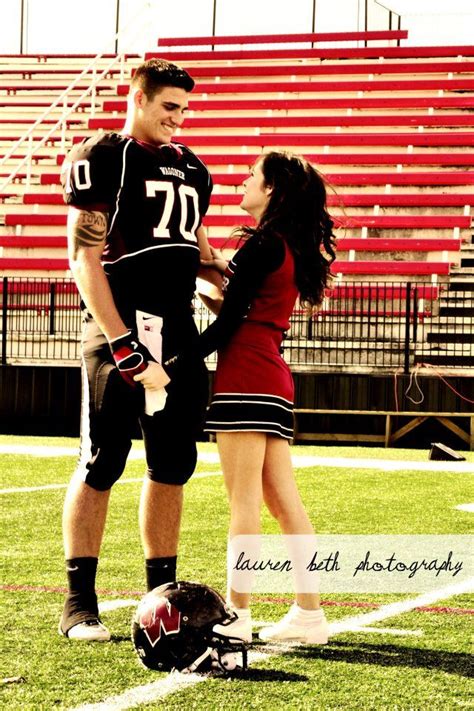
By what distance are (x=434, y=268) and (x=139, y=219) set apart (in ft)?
45.4

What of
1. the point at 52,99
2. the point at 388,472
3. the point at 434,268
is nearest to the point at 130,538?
the point at 388,472

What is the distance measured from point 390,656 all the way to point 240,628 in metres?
0.46

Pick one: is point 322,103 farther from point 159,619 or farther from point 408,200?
point 159,619

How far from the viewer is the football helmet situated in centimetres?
336

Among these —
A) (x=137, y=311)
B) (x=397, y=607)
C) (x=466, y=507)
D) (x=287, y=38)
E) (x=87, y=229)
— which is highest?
(x=287, y=38)

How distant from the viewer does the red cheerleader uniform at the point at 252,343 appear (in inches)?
152

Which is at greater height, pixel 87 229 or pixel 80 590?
pixel 87 229

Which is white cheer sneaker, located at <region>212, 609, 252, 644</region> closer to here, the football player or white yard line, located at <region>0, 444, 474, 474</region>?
the football player

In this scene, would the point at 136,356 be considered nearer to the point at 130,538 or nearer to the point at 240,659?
the point at 240,659

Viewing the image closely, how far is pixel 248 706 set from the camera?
3.10 meters

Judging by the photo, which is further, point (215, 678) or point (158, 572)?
point (158, 572)

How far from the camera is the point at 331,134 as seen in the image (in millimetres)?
21375

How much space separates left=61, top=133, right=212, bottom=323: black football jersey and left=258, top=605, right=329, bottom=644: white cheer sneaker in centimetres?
A: 104

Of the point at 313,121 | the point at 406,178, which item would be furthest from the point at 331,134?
the point at 406,178
